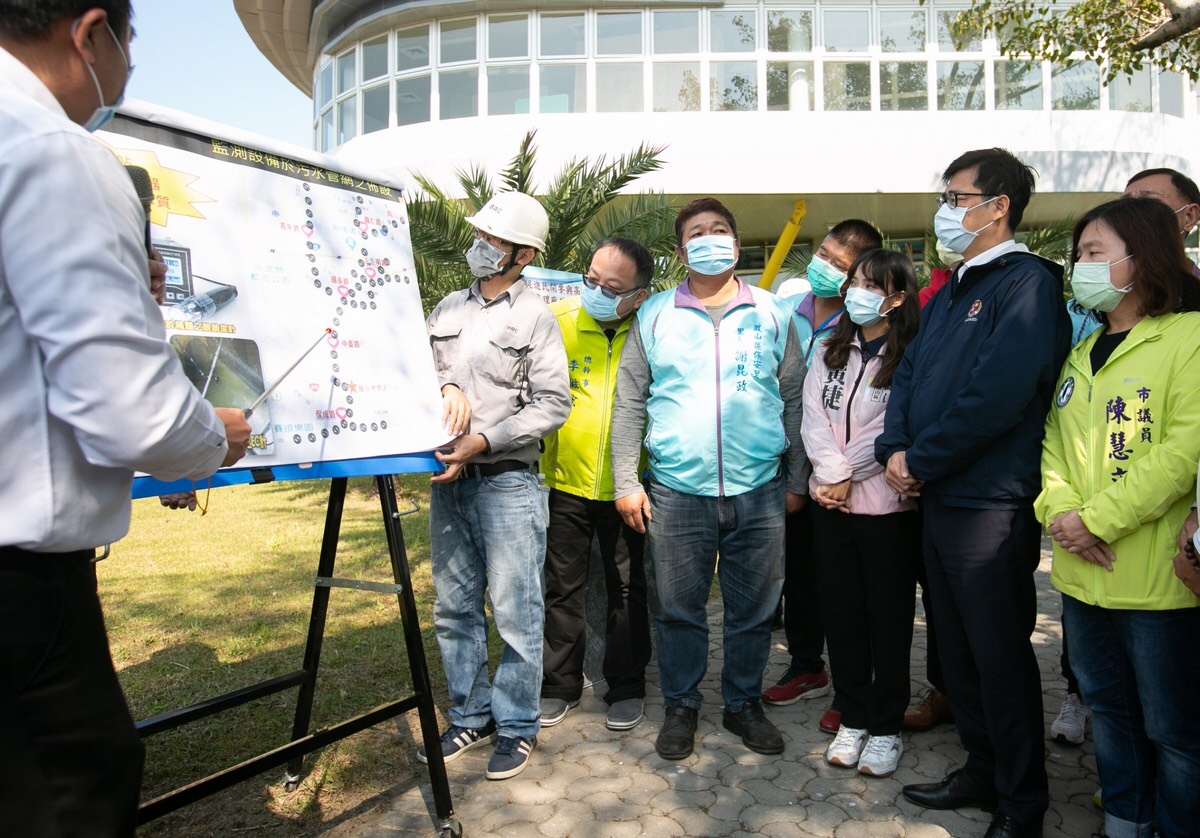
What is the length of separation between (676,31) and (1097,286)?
16.2 metres

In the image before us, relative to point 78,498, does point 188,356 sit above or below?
above

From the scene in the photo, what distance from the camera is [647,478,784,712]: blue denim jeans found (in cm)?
384

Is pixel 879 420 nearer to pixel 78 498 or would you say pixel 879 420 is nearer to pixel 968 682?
pixel 968 682

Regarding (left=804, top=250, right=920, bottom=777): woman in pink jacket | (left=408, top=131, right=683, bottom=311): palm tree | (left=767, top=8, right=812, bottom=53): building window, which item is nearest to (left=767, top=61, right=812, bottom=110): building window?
(left=767, top=8, right=812, bottom=53): building window

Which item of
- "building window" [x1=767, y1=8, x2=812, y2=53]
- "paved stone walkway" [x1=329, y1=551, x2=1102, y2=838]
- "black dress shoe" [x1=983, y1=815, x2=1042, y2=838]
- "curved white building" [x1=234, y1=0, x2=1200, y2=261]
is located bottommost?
"paved stone walkway" [x1=329, y1=551, x2=1102, y2=838]

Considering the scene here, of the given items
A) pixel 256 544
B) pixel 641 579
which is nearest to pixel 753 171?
pixel 256 544

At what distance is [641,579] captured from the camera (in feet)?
14.3

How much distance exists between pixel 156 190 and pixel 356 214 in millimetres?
721

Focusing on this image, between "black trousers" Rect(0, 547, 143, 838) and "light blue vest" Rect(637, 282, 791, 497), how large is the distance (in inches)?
98.9

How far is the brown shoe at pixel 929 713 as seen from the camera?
3.94 m

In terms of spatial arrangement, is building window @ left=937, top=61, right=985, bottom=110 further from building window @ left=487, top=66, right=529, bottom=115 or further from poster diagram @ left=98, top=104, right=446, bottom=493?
poster diagram @ left=98, top=104, right=446, bottom=493

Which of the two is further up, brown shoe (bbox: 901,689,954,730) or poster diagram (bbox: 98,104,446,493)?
poster diagram (bbox: 98,104,446,493)

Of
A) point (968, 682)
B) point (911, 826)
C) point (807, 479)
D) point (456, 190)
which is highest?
point (456, 190)

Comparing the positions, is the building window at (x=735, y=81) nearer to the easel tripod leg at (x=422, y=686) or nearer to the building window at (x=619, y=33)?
the building window at (x=619, y=33)
